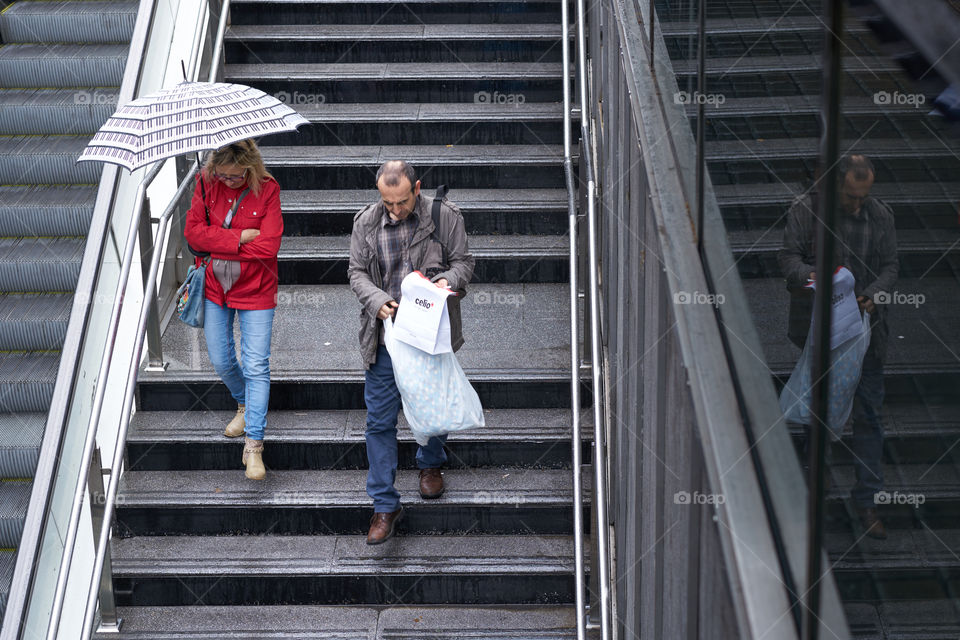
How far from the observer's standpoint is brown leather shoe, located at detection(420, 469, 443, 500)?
5.39 meters

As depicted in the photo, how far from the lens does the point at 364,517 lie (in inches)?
215

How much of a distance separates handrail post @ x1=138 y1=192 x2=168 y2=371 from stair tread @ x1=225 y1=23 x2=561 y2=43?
95.4 inches

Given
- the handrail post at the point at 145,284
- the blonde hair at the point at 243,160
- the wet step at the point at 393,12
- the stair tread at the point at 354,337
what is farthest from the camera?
the wet step at the point at 393,12

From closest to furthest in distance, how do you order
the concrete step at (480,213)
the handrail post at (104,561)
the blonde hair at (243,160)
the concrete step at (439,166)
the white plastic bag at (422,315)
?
the white plastic bag at (422,315) → the handrail post at (104,561) → the blonde hair at (243,160) → the concrete step at (480,213) → the concrete step at (439,166)

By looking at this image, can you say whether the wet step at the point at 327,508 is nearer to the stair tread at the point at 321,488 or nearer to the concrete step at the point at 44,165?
the stair tread at the point at 321,488

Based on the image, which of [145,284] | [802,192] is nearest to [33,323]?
[145,284]

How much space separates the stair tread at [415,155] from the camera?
725cm

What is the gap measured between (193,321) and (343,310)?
1.45m

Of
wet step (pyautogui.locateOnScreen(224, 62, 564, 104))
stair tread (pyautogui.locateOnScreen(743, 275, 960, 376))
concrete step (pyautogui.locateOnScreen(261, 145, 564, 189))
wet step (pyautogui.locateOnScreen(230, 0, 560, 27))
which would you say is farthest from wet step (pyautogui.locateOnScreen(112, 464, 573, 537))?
stair tread (pyautogui.locateOnScreen(743, 275, 960, 376))

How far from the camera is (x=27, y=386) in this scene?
249 inches

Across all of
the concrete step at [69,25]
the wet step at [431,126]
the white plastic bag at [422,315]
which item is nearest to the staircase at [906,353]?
the white plastic bag at [422,315]

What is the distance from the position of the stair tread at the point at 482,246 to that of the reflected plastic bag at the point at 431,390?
1.89 meters

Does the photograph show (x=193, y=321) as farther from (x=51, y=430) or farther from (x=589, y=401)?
(x=589, y=401)

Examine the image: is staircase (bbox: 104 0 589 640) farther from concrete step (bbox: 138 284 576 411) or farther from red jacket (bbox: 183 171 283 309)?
red jacket (bbox: 183 171 283 309)
